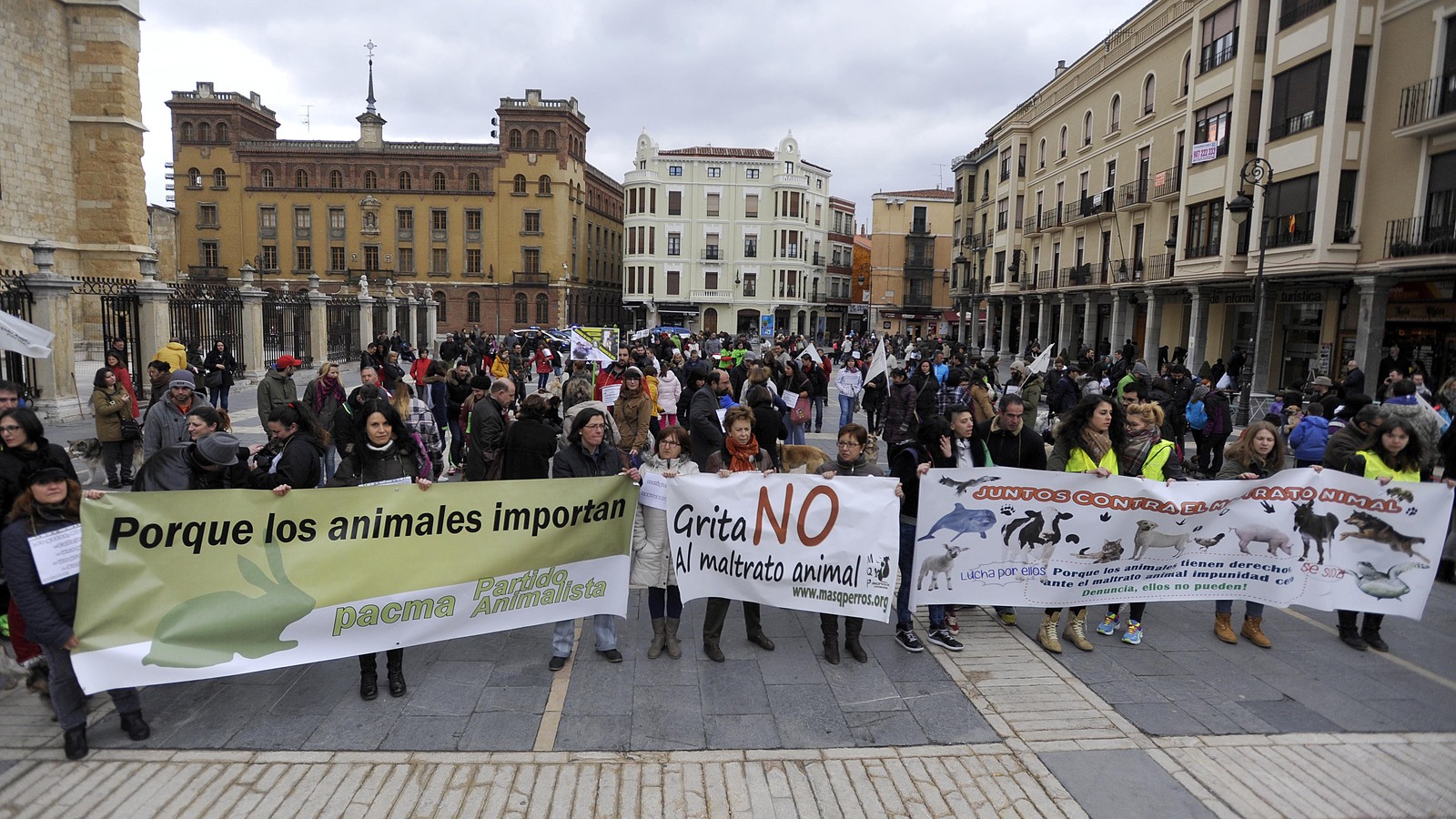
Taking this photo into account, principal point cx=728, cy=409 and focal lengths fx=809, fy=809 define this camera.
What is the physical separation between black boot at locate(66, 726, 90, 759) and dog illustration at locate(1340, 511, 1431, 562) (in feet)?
27.1

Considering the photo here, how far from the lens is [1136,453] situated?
622cm

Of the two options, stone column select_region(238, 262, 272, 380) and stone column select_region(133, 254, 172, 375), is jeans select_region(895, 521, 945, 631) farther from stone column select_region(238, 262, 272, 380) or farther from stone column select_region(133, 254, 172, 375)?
stone column select_region(238, 262, 272, 380)

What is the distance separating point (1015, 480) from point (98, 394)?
10.4 meters

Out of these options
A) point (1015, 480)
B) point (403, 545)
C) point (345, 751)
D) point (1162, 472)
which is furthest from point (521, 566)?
point (1162, 472)

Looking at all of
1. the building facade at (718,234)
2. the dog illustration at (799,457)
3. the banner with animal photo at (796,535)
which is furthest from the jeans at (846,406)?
the building facade at (718,234)

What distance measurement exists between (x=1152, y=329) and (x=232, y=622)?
32.4 meters

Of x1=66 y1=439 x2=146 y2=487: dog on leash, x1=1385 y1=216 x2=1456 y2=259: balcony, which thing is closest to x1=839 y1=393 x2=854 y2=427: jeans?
x1=66 y1=439 x2=146 y2=487: dog on leash

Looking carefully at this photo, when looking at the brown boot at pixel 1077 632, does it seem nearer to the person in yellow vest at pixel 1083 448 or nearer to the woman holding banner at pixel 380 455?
the person in yellow vest at pixel 1083 448

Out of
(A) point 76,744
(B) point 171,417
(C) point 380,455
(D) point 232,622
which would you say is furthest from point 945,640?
(B) point 171,417

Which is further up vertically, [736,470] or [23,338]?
[23,338]

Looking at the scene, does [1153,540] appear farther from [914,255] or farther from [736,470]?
[914,255]

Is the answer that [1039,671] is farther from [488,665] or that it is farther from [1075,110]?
[1075,110]

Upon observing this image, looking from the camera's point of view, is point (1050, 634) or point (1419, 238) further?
point (1419, 238)

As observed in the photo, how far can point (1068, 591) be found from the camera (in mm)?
5953
